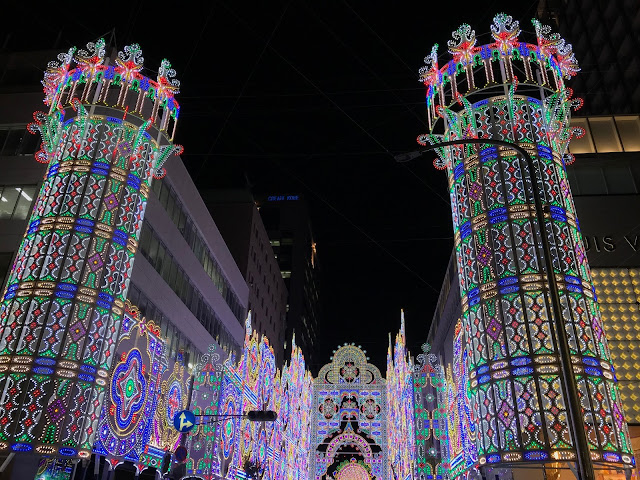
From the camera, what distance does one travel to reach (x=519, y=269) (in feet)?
57.0

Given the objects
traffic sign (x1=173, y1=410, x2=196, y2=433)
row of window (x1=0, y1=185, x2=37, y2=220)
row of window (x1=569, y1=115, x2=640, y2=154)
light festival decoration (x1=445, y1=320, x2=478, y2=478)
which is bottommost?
traffic sign (x1=173, y1=410, x2=196, y2=433)

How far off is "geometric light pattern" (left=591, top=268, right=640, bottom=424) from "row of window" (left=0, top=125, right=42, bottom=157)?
27.9 meters

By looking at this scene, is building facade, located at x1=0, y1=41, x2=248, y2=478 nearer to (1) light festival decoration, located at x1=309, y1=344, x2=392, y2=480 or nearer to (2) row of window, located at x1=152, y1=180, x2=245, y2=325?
(2) row of window, located at x1=152, y1=180, x2=245, y2=325

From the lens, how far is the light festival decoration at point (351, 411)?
2473 inches

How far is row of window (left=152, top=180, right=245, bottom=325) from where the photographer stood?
3130 centimetres

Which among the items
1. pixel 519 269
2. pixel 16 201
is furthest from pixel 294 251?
pixel 519 269

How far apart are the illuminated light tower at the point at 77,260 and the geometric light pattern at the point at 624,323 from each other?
69.0 ft

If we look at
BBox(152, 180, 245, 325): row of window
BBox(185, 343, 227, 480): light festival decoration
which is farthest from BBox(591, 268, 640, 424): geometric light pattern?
BBox(152, 180, 245, 325): row of window

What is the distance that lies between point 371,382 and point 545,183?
49.4m

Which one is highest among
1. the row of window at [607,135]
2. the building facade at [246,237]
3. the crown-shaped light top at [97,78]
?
the building facade at [246,237]

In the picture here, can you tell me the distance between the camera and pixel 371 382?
2542 inches

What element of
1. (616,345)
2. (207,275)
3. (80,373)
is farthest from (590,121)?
(80,373)

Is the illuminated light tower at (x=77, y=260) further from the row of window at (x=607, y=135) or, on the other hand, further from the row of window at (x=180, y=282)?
the row of window at (x=607, y=135)

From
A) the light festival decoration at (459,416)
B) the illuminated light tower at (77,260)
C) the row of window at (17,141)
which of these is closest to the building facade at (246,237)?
the light festival decoration at (459,416)
